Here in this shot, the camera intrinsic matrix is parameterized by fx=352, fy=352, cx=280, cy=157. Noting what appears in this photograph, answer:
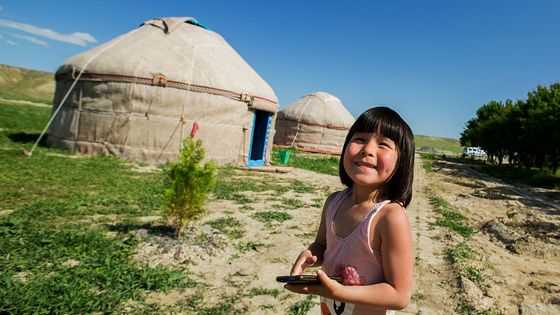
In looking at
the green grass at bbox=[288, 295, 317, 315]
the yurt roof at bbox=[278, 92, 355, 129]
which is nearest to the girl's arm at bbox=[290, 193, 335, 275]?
the green grass at bbox=[288, 295, 317, 315]

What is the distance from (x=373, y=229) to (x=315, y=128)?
998 inches

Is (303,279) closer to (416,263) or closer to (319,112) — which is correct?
(416,263)

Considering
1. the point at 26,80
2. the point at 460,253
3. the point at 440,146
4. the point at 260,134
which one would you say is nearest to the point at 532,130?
the point at 260,134

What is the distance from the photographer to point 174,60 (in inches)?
512

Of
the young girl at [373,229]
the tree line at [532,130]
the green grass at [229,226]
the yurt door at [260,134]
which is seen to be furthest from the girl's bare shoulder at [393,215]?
the tree line at [532,130]

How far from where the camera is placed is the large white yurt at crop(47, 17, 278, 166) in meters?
12.4

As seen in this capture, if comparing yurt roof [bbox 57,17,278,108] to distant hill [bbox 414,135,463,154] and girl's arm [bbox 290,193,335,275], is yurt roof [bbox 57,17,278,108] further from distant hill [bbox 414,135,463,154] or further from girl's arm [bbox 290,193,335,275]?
distant hill [bbox 414,135,463,154]

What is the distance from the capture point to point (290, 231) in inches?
245

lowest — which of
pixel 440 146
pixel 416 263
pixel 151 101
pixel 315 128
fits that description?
pixel 416 263

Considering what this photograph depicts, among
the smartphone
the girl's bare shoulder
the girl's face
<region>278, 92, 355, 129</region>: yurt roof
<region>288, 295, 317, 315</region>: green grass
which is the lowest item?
<region>288, 295, 317, 315</region>: green grass

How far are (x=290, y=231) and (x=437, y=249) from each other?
8.09 ft

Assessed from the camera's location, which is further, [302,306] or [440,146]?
[440,146]

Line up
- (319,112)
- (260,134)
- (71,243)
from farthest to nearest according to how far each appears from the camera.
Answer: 1. (319,112)
2. (260,134)
3. (71,243)

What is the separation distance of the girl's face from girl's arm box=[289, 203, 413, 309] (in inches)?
7.1
